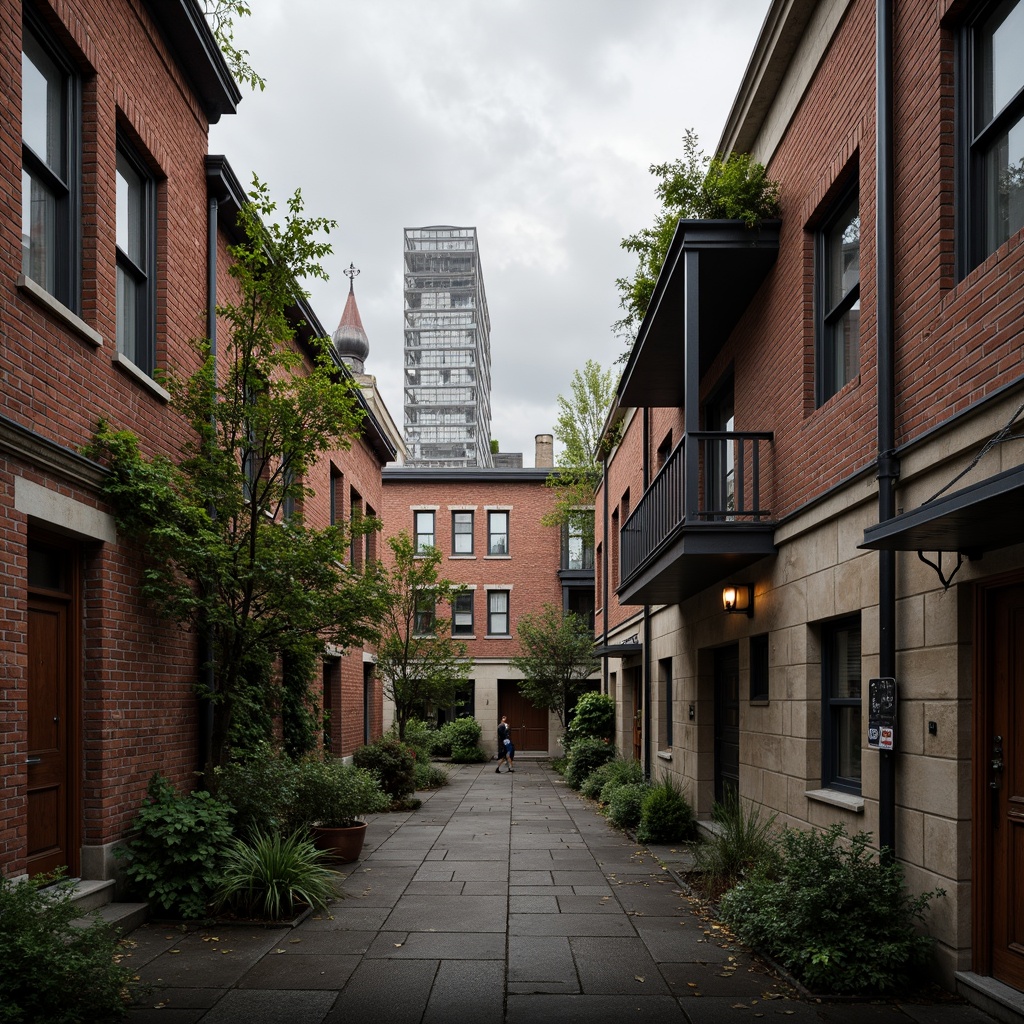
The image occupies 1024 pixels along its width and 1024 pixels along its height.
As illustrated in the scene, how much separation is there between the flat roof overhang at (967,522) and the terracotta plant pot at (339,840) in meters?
7.29

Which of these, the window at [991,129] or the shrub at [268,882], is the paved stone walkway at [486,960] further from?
the window at [991,129]

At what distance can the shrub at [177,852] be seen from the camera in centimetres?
812

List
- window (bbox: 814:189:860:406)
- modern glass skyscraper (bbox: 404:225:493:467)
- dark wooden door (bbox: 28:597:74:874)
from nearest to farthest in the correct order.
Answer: dark wooden door (bbox: 28:597:74:874) < window (bbox: 814:189:860:406) < modern glass skyscraper (bbox: 404:225:493:467)

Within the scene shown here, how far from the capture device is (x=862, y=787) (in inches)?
288

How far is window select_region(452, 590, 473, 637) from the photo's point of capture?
34969 millimetres

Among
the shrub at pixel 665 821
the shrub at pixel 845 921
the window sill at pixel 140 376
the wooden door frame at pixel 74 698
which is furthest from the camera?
the shrub at pixel 665 821

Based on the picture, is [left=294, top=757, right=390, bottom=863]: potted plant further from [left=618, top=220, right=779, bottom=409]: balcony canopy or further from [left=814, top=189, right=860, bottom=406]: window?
[left=814, top=189, right=860, bottom=406]: window

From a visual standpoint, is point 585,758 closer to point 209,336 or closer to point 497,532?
point 209,336

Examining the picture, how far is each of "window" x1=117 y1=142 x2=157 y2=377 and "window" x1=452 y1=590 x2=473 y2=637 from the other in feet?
85.4

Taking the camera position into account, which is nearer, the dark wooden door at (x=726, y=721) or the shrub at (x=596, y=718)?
the dark wooden door at (x=726, y=721)

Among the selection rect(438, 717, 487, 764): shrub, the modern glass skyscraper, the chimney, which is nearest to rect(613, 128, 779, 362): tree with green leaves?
rect(438, 717, 487, 764): shrub

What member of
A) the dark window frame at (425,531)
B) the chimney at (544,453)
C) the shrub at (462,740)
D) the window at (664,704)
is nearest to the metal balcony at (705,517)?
the window at (664,704)

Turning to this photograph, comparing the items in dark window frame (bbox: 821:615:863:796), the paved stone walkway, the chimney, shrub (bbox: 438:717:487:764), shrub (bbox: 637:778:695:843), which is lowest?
shrub (bbox: 438:717:487:764)

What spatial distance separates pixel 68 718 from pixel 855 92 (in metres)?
7.79
